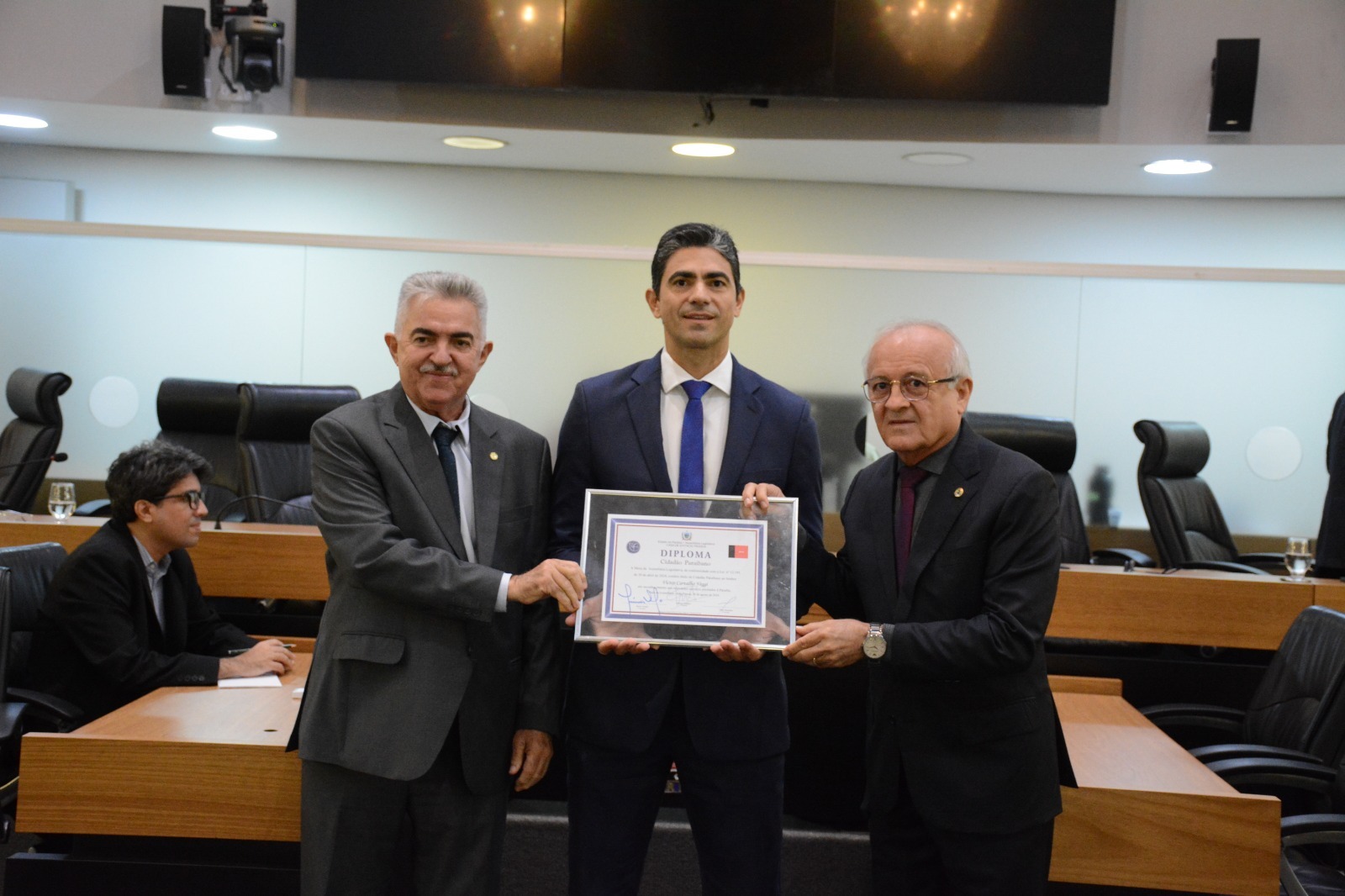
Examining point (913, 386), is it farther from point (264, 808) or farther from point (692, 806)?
point (264, 808)

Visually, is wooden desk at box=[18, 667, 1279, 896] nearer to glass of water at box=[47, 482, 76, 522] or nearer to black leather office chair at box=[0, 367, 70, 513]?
glass of water at box=[47, 482, 76, 522]

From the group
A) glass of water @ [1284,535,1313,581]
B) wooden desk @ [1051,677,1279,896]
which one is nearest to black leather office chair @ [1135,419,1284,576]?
glass of water @ [1284,535,1313,581]

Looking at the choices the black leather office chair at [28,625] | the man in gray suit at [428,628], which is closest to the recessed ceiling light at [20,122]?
the black leather office chair at [28,625]

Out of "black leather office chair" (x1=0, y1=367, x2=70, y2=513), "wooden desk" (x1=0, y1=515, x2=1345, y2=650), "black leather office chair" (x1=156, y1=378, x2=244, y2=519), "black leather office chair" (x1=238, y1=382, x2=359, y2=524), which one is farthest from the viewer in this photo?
"black leather office chair" (x1=156, y1=378, x2=244, y2=519)

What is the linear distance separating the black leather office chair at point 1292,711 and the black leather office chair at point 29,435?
432 cm

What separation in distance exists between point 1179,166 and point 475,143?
3.52 meters

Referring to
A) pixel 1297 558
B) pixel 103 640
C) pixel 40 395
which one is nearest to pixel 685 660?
pixel 103 640

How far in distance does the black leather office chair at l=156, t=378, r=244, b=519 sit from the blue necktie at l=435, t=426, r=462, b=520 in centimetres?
316

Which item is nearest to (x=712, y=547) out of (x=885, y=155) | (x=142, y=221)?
(x=885, y=155)

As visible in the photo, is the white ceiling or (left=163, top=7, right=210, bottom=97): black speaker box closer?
(left=163, top=7, right=210, bottom=97): black speaker box

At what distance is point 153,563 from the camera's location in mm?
3053

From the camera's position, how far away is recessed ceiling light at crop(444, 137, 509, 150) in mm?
5930

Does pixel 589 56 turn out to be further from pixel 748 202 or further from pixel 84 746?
pixel 84 746
